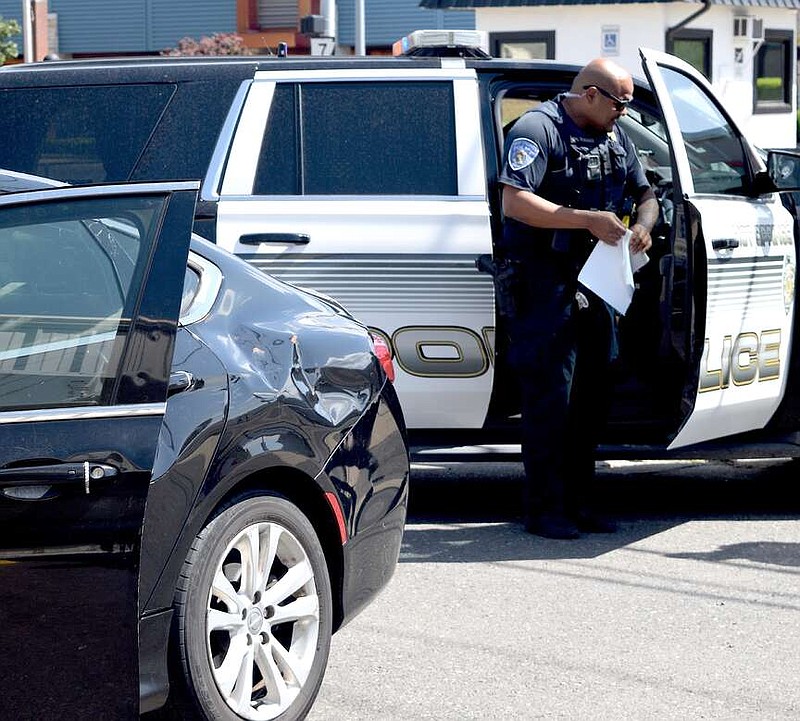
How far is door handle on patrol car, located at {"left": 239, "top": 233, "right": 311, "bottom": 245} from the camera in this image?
19.0ft

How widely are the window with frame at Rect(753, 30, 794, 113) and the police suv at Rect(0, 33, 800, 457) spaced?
25024 millimetres

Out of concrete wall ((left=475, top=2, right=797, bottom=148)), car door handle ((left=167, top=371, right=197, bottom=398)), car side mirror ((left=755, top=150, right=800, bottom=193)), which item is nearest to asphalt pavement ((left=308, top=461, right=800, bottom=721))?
car door handle ((left=167, top=371, right=197, bottom=398))

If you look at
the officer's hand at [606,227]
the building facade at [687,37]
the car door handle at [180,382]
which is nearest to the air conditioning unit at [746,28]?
the building facade at [687,37]

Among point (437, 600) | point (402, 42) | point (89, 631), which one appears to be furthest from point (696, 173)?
point (89, 631)

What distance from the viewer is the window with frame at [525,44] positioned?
26.7 metres

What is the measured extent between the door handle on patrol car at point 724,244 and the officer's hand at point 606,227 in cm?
37

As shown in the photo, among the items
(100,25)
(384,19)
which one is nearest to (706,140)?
(384,19)

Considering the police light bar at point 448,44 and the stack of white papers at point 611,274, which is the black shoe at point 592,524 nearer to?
the stack of white papers at point 611,274

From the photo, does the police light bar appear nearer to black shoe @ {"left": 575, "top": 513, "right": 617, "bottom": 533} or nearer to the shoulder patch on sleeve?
the shoulder patch on sleeve

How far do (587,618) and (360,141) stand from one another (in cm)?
222

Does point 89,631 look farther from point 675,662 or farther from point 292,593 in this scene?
point 675,662

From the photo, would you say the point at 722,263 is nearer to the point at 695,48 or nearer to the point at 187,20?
the point at 695,48

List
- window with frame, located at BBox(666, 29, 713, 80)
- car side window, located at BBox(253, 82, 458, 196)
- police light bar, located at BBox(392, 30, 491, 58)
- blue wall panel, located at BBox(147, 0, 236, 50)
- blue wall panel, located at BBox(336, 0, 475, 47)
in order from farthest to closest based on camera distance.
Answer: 1. blue wall panel, located at BBox(147, 0, 236, 50)
2. blue wall panel, located at BBox(336, 0, 475, 47)
3. window with frame, located at BBox(666, 29, 713, 80)
4. police light bar, located at BBox(392, 30, 491, 58)
5. car side window, located at BBox(253, 82, 458, 196)

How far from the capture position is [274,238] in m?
5.79
